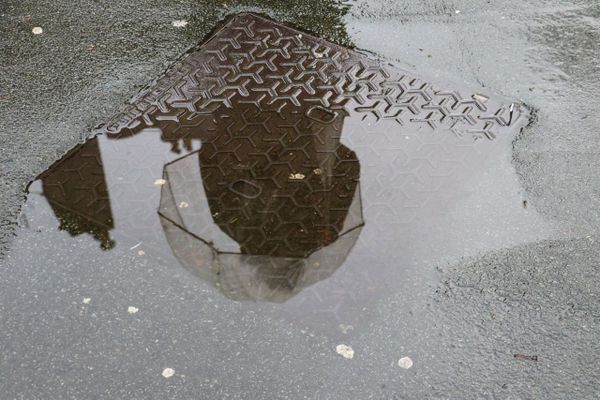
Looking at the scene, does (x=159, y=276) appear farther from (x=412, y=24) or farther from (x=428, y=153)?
(x=412, y=24)

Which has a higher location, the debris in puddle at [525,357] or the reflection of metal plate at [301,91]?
the reflection of metal plate at [301,91]

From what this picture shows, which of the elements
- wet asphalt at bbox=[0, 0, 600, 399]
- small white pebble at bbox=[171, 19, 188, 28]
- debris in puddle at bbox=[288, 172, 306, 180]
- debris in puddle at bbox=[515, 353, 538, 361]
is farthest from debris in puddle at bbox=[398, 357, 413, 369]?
small white pebble at bbox=[171, 19, 188, 28]

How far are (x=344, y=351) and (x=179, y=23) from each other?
3128 millimetres

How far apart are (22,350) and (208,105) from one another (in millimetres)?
1955

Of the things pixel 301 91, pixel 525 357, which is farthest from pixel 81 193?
pixel 525 357

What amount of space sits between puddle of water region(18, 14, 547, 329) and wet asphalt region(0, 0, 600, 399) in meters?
0.11

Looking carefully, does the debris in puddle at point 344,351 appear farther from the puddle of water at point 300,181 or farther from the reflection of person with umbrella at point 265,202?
the reflection of person with umbrella at point 265,202

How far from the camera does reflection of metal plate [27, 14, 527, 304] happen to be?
3.62 m

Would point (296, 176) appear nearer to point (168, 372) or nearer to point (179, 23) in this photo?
point (168, 372)

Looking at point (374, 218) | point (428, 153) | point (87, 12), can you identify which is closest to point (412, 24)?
point (428, 153)

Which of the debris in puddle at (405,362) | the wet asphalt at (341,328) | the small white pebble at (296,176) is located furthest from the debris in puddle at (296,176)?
the debris in puddle at (405,362)

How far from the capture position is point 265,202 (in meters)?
3.85

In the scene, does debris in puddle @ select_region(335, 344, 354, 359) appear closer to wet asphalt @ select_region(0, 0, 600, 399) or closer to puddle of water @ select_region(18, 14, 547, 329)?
wet asphalt @ select_region(0, 0, 600, 399)

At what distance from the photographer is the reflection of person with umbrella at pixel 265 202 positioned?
3.54m
